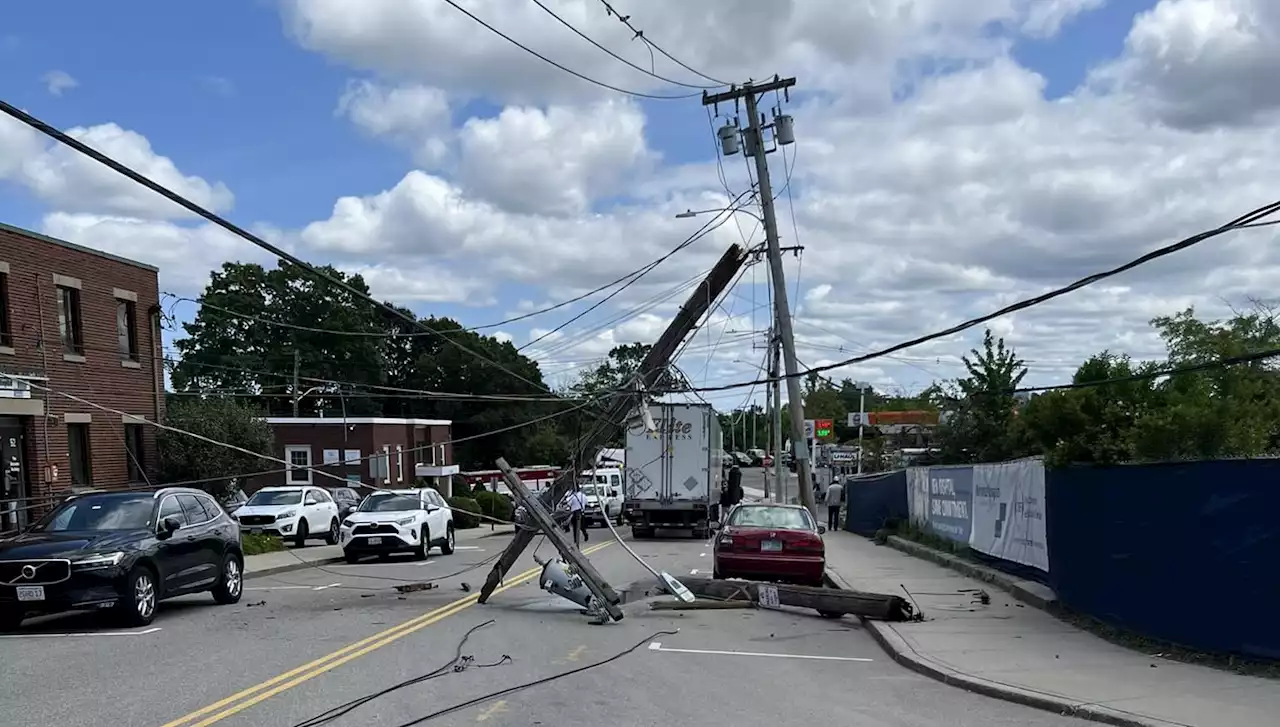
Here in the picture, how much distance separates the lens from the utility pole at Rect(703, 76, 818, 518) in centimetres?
2583

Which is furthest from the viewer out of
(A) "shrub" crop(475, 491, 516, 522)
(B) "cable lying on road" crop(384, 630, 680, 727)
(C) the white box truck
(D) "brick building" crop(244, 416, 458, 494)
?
(A) "shrub" crop(475, 491, 516, 522)

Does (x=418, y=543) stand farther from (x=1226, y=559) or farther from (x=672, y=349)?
(x=1226, y=559)

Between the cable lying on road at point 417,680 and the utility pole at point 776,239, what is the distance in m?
14.5

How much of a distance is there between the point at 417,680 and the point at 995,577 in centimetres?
1042

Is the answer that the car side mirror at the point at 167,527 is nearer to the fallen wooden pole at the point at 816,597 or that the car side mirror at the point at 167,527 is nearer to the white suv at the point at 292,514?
the fallen wooden pole at the point at 816,597

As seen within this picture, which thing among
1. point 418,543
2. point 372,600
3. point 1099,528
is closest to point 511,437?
point 418,543

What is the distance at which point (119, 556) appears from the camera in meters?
12.6

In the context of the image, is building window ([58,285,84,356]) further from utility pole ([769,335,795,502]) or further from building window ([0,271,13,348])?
utility pole ([769,335,795,502])

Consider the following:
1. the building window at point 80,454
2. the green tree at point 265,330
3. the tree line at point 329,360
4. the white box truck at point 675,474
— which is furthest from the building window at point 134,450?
the green tree at point 265,330

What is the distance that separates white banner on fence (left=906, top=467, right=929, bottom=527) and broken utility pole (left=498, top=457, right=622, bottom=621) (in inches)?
506

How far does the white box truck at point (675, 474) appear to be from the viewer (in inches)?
1203

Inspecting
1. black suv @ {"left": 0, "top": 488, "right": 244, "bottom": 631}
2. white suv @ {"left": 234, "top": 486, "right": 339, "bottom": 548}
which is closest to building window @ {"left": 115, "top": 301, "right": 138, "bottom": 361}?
white suv @ {"left": 234, "top": 486, "right": 339, "bottom": 548}

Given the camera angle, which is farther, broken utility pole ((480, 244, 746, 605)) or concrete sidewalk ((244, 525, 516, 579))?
concrete sidewalk ((244, 525, 516, 579))

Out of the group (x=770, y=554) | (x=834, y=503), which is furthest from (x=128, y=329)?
(x=834, y=503)
